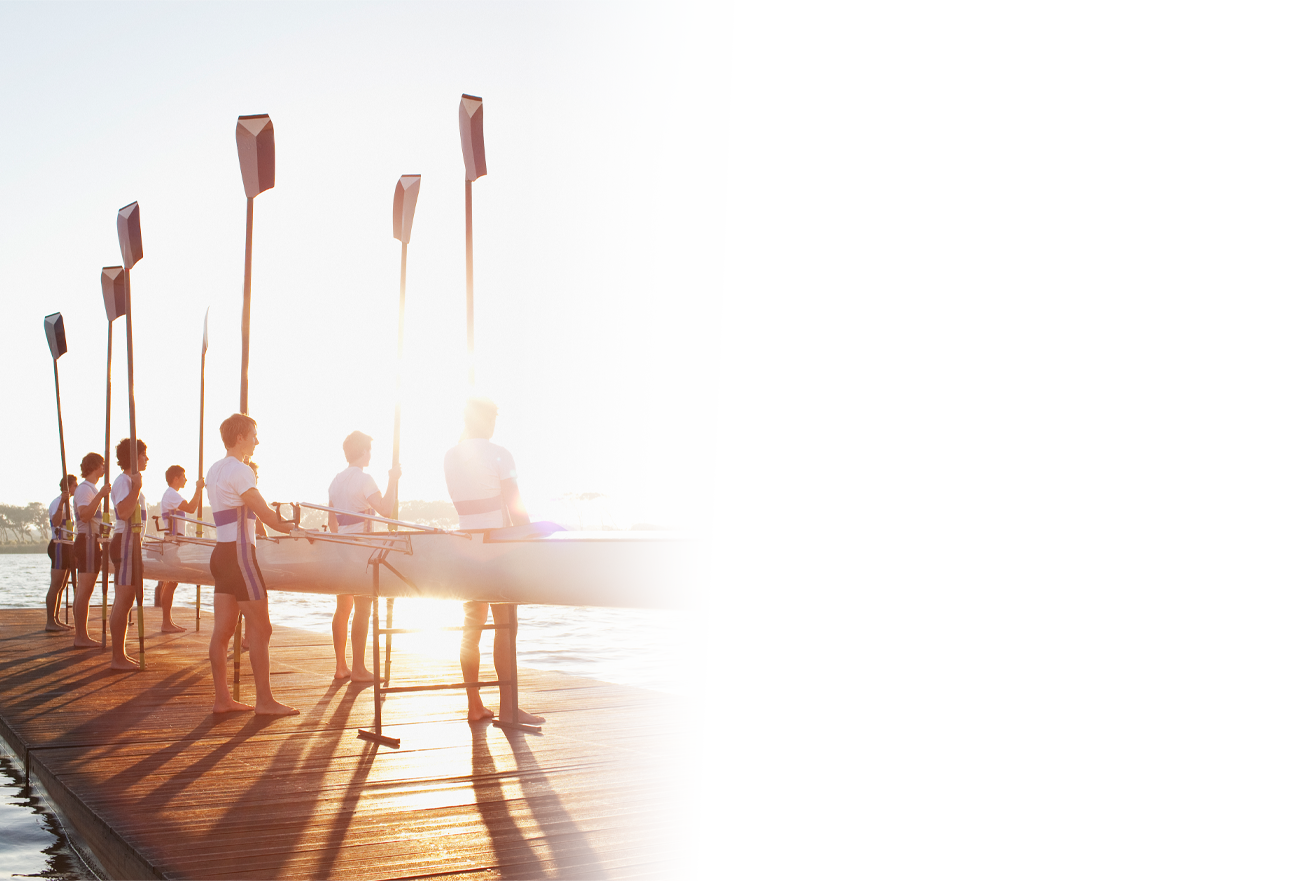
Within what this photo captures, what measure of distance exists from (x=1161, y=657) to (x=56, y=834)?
419cm

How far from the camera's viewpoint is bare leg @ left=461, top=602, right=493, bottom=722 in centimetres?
461

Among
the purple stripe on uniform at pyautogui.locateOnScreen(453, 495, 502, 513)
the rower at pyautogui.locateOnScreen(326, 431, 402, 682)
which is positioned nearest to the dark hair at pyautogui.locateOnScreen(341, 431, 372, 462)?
the rower at pyautogui.locateOnScreen(326, 431, 402, 682)

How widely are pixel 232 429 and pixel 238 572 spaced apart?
2.16ft

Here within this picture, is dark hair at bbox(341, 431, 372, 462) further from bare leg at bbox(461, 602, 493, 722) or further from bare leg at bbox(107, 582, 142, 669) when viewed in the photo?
bare leg at bbox(107, 582, 142, 669)

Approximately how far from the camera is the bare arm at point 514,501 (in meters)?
4.46

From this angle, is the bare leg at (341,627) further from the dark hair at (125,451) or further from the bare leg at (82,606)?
the bare leg at (82,606)

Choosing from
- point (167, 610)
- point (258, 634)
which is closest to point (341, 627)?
point (258, 634)

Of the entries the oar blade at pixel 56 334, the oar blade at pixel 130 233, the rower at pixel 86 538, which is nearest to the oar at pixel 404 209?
the oar blade at pixel 130 233

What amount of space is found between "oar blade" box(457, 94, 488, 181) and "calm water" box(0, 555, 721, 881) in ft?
10.5

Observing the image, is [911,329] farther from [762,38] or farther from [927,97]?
[762,38]

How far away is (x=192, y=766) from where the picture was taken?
3.88 metres

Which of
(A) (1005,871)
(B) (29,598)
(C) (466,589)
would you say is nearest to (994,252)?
(A) (1005,871)

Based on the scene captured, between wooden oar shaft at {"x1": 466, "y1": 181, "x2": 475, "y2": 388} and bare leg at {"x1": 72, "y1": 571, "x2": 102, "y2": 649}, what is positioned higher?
wooden oar shaft at {"x1": 466, "y1": 181, "x2": 475, "y2": 388}

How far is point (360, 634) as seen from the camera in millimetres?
6129
